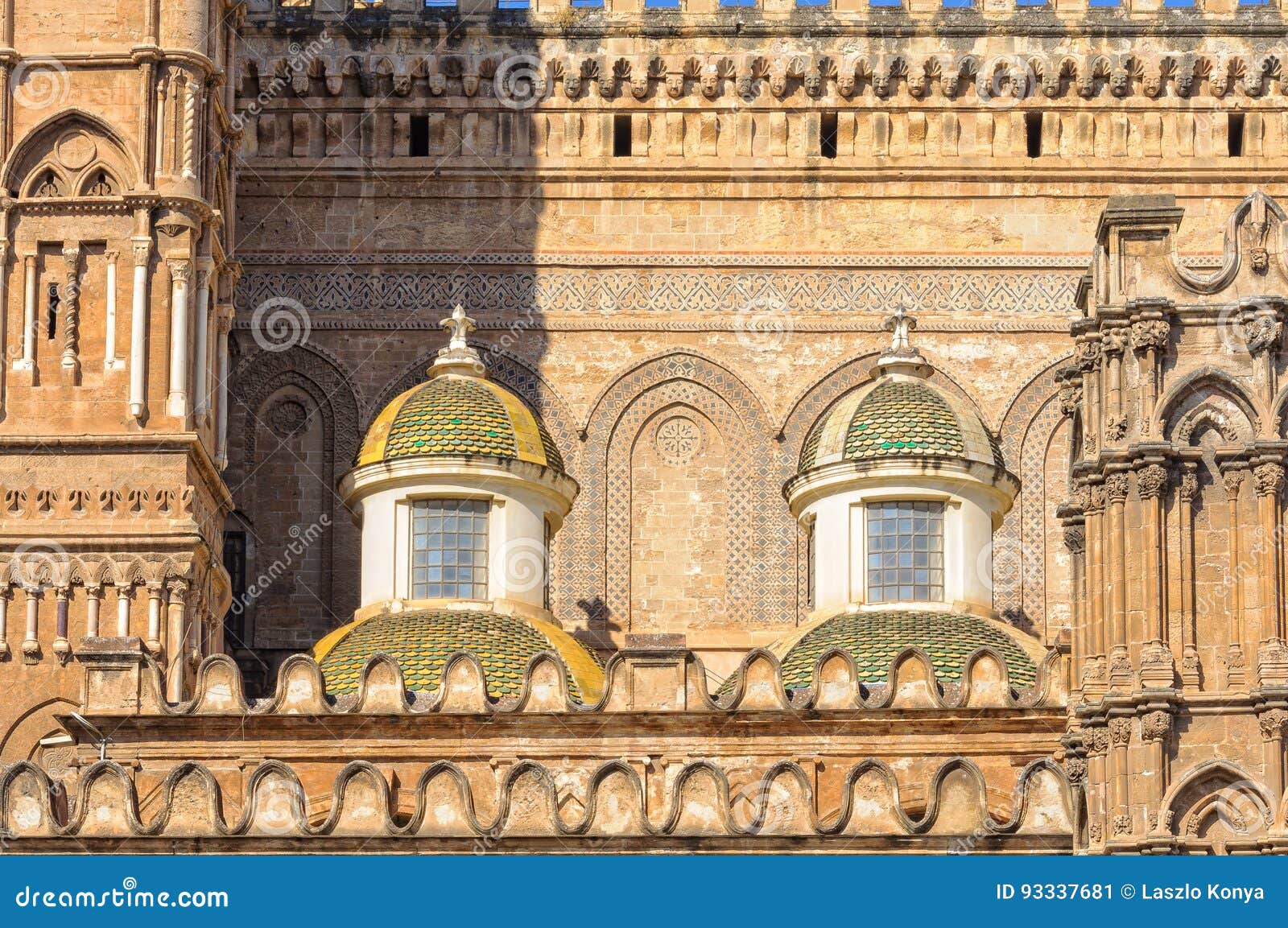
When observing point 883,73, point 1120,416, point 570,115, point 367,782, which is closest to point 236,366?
point 570,115

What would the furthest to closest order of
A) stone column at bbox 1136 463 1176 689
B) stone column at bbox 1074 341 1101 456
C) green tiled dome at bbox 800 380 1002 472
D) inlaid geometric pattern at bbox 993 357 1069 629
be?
1. inlaid geometric pattern at bbox 993 357 1069 629
2. green tiled dome at bbox 800 380 1002 472
3. stone column at bbox 1074 341 1101 456
4. stone column at bbox 1136 463 1176 689

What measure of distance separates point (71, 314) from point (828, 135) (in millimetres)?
9139

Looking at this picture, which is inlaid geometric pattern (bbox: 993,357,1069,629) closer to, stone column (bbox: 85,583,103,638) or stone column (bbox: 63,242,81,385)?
stone column (bbox: 85,583,103,638)

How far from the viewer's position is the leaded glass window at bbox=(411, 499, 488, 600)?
1348 inches

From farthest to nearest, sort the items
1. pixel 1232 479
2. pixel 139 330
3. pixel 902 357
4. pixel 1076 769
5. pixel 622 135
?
pixel 622 135, pixel 902 357, pixel 139 330, pixel 1076 769, pixel 1232 479

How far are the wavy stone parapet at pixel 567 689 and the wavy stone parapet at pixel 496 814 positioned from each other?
155 centimetres

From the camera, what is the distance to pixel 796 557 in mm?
38781

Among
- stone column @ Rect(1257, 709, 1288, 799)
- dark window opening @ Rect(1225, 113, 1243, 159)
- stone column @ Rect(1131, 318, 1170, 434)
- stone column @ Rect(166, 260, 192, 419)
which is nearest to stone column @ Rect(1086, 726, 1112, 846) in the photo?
stone column @ Rect(1257, 709, 1288, 799)

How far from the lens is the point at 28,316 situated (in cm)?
3425

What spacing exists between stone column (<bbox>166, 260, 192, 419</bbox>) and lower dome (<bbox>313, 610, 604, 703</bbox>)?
2412 millimetres

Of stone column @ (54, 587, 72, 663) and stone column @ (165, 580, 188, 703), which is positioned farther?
stone column @ (54, 587, 72, 663)

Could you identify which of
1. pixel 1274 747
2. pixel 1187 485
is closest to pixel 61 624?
pixel 1187 485

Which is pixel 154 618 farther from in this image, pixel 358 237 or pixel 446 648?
pixel 358 237

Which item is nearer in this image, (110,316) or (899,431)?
(110,316)
